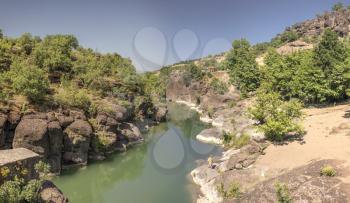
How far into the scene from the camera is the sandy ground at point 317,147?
2609 centimetres

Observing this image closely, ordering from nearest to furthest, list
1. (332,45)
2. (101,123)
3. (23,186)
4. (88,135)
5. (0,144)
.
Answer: (23,186)
(0,144)
(88,135)
(101,123)
(332,45)

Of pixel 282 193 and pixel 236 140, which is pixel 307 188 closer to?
pixel 282 193

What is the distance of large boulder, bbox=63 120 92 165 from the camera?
111 ft

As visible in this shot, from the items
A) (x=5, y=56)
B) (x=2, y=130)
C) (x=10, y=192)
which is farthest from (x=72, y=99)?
(x=10, y=192)

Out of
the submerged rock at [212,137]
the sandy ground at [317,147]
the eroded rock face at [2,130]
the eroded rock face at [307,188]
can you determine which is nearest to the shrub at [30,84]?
the eroded rock face at [2,130]

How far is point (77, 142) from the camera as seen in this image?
34062 mm

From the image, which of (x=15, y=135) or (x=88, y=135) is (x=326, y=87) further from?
(x=15, y=135)

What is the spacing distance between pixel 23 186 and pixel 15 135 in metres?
14.0

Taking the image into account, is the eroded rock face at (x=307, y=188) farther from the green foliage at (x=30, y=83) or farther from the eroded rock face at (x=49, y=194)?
the green foliage at (x=30, y=83)

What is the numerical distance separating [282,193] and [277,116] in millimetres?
14087

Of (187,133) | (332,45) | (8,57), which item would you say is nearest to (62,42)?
(8,57)

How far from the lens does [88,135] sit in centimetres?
3525

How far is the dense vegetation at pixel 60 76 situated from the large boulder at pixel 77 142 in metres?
4.21

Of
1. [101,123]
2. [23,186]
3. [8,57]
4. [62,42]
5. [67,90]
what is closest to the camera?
[23,186]
